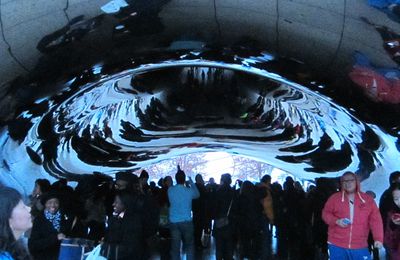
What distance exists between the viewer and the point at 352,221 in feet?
23.8

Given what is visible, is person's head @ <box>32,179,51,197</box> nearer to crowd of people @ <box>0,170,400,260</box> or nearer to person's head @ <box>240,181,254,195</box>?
crowd of people @ <box>0,170,400,260</box>

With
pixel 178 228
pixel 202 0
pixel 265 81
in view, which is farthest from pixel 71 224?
pixel 202 0

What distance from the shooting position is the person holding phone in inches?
311

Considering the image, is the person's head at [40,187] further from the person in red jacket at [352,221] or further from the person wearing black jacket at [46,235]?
the person in red jacket at [352,221]

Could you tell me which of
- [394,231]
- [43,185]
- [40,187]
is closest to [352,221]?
[394,231]

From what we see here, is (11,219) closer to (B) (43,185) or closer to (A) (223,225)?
(A) (223,225)

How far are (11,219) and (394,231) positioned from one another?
5.68m

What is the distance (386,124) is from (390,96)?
117 centimetres

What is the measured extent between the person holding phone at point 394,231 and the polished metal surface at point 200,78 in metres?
0.87

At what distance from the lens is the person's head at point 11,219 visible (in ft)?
12.2

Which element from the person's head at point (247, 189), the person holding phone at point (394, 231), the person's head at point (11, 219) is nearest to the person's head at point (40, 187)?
the person's head at point (247, 189)

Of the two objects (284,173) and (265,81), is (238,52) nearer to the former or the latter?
(265,81)

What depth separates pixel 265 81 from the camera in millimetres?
8195

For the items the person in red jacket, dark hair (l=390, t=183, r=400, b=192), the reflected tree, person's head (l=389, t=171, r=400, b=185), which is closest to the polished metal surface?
person's head (l=389, t=171, r=400, b=185)
